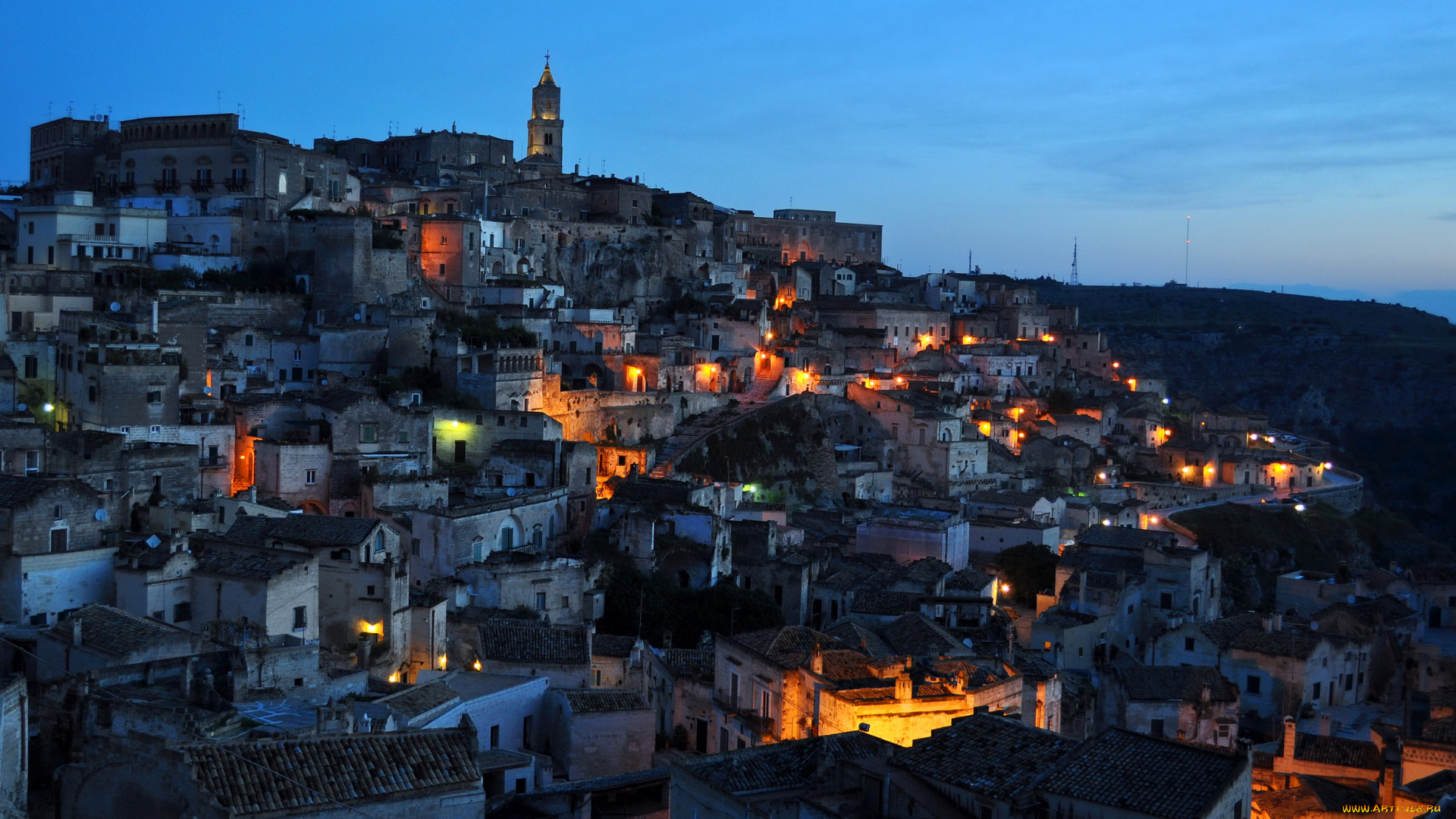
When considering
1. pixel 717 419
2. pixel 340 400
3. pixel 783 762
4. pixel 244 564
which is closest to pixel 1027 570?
pixel 717 419

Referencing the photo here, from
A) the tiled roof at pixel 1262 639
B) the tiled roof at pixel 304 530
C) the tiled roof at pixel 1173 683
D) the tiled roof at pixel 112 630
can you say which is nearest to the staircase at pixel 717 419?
the tiled roof at pixel 304 530

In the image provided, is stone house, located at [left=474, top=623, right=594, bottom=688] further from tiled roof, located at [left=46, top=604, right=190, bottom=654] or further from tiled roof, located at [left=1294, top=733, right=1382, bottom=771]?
tiled roof, located at [left=1294, top=733, right=1382, bottom=771]

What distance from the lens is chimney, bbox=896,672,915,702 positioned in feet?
62.9

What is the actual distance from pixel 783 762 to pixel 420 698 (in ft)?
18.3

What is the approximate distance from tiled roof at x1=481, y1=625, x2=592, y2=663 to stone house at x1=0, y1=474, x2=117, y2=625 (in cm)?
639

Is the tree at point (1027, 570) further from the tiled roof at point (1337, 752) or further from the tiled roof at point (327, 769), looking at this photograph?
the tiled roof at point (327, 769)

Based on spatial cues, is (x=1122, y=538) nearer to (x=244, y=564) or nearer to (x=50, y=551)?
(x=244, y=564)

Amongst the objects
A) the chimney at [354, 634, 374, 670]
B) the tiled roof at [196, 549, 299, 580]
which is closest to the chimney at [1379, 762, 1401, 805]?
the chimney at [354, 634, 374, 670]

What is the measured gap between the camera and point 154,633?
19.5 m

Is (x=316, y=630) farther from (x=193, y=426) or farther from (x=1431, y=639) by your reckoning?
(x=1431, y=639)

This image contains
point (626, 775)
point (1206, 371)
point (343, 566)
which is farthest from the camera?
point (1206, 371)

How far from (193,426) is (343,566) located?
894cm

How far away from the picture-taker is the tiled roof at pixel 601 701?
2130cm

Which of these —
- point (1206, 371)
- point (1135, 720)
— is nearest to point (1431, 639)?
point (1135, 720)
